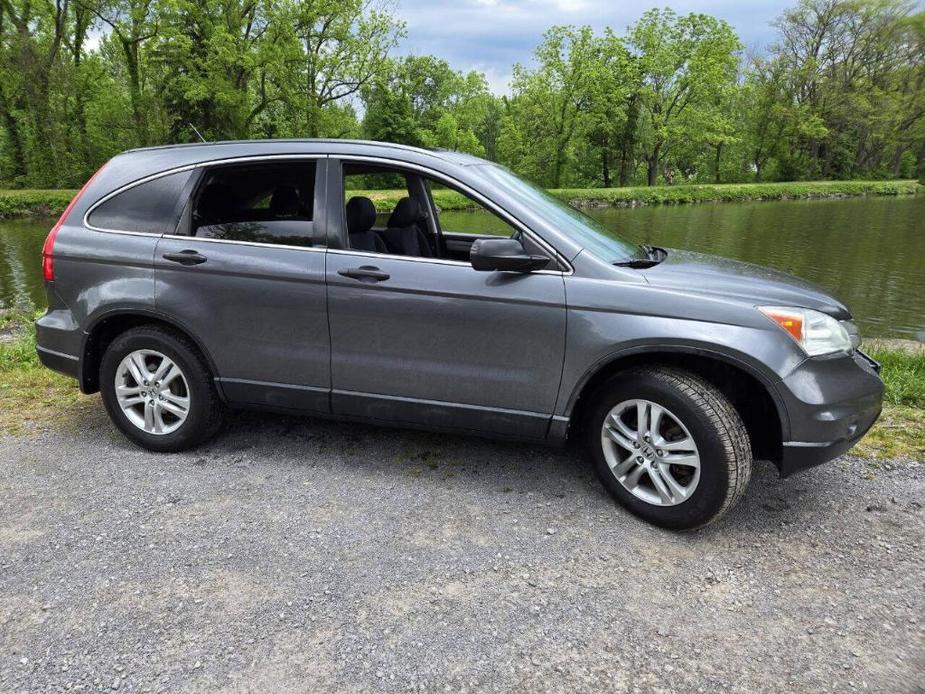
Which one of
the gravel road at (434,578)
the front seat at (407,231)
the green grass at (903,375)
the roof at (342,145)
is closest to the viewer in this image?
the gravel road at (434,578)

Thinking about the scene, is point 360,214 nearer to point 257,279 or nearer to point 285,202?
point 285,202

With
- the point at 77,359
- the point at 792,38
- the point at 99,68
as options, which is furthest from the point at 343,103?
the point at 792,38

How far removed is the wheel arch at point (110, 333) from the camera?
11.8 ft

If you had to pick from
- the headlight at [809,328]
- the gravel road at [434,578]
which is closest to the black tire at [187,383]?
the gravel road at [434,578]

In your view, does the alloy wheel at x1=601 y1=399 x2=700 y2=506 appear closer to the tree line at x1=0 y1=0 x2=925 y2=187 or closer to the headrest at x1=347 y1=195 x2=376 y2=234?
the headrest at x1=347 y1=195 x2=376 y2=234

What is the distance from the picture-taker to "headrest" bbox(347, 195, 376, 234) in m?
3.49

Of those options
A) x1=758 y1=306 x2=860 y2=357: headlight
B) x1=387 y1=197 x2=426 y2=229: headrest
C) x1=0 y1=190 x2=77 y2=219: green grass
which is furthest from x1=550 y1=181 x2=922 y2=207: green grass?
x1=758 y1=306 x2=860 y2=357: headlight

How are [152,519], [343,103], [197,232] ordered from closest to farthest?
[152,519]
[197,232]
[343,103]

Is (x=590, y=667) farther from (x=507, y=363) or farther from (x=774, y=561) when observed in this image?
(x=507, y=363)

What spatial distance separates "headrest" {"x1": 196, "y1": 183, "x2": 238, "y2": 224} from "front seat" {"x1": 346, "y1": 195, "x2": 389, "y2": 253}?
72cm

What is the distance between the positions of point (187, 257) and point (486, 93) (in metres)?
65.6

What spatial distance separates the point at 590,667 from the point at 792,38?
238 feet

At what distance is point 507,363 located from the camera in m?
3.14

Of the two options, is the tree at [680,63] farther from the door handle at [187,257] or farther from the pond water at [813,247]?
the door handle at [187,257]
